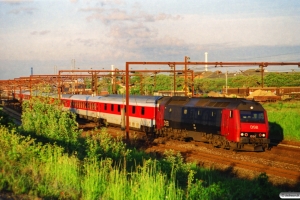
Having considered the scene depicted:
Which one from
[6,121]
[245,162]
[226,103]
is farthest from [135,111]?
[245,162]

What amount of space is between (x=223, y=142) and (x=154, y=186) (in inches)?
585

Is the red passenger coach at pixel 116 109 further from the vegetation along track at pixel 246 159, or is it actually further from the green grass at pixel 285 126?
the green grass at pixel 285 126

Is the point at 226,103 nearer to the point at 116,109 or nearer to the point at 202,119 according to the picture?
the point at 202,119

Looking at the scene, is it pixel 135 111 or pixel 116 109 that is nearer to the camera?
pixel 135 111

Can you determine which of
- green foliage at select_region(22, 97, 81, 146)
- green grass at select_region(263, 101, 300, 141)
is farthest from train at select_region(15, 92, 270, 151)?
green grass at select_region(263, 101, 300, 141)

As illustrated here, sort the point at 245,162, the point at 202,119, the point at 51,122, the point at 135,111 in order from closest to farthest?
the point at 51,122 → the point at 245,162 → the point at 202,119 → the point at 135,111

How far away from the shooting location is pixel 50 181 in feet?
38.9

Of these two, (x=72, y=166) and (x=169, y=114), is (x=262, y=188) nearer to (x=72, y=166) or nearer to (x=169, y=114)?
(x=72, y=166)

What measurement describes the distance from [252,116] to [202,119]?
3727mm

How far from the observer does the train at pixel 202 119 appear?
23328mm

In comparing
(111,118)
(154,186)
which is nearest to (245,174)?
(154,186)

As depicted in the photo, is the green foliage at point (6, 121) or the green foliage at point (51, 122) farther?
the green foliage at point (6, 121)

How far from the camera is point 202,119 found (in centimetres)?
2627

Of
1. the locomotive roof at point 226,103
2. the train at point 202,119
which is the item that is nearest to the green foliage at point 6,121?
the train at point 202,119
